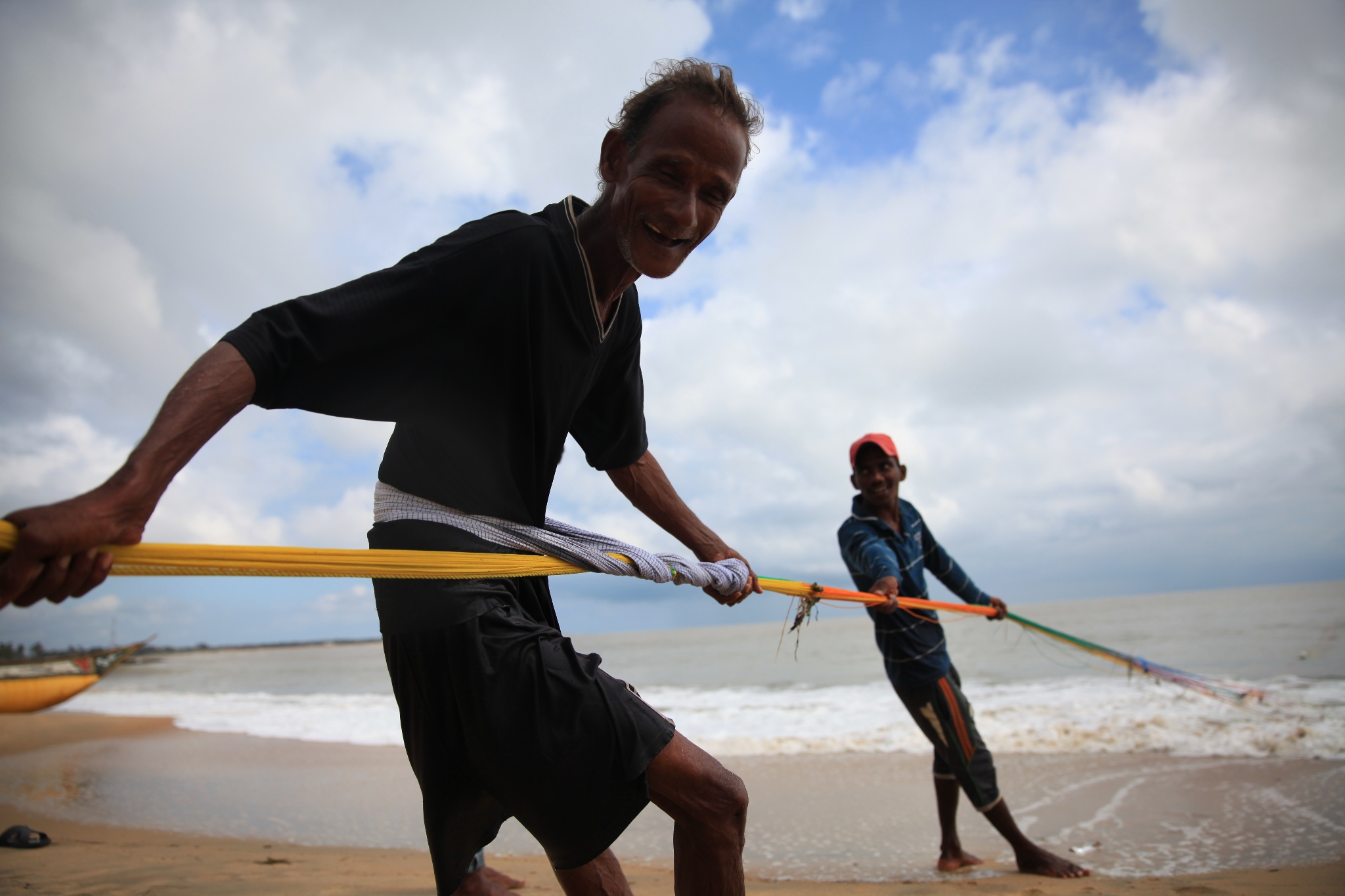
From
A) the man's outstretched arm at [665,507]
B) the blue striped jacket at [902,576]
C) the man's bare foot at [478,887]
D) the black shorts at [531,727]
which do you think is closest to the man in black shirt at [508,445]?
the black shorts at [531,727]

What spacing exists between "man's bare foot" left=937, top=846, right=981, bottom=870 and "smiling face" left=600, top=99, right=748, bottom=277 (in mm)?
3413

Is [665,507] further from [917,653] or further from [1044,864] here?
[1044,864]

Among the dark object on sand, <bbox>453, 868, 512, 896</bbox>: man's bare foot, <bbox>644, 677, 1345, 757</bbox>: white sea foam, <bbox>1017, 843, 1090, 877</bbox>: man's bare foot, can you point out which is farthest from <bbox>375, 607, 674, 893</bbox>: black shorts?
<bbox>644, 677, 1345, 757</bbox>: white sea foam

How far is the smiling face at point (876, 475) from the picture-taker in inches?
156

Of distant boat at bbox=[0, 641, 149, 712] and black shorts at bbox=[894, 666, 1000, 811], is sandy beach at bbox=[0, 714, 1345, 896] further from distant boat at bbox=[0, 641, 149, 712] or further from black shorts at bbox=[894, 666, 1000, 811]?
distant boat at bbox=[0, 641, 149, 712]

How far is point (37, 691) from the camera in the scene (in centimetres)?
1027

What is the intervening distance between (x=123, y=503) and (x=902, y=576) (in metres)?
3.52

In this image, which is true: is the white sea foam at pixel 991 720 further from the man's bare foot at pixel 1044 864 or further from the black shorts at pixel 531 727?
the black shorts at pixel 531 727

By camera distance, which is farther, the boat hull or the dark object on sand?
the boat hull

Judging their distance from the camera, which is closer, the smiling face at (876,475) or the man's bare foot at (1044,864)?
the man's bare foot at (1044,864)

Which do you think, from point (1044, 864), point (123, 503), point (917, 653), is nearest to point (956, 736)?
point (917, 653)

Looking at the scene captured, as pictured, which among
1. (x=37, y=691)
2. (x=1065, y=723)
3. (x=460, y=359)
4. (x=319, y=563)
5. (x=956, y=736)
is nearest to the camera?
(x=319, y=563)

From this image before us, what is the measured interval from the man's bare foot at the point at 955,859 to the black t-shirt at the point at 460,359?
10.0 ft

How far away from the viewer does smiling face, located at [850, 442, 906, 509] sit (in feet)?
13.0
